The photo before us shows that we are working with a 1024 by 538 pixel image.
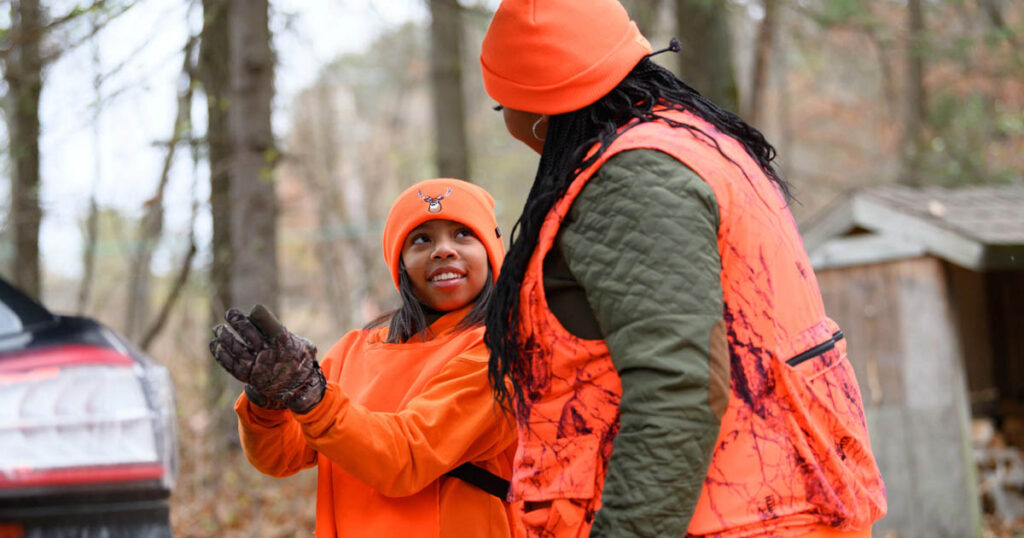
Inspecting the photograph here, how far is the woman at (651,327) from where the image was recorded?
164 cm

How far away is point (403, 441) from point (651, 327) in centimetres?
99

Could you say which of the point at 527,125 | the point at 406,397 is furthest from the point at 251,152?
the point at 527,125

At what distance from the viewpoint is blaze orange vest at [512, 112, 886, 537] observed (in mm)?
1729

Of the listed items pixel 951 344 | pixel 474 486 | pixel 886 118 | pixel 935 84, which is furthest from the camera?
pixel 886 118

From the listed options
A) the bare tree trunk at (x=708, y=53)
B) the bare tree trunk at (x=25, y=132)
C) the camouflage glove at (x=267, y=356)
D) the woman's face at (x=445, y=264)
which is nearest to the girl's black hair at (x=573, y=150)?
the camouflage glove at (x=267, y=356)

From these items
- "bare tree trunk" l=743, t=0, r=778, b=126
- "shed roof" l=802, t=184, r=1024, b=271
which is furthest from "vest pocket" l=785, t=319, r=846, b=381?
"bare tree trunk" l=743, t=0, r=778, b=126

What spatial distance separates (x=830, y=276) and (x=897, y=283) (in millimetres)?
567

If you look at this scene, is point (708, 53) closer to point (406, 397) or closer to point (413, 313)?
point (413, 313)

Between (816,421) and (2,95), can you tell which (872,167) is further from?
(816,421)

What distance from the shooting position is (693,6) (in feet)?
29.3

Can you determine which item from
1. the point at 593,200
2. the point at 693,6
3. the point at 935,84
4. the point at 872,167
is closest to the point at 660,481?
the point at 593,200

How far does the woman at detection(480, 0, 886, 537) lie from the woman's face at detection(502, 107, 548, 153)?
0.18 ft

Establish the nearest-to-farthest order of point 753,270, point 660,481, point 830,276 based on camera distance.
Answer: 1. point 660,481
2. point 753,270
3. point 830,276

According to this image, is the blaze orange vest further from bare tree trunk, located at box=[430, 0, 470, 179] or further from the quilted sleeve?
bare tree trunk, located at box=[430, 0, 470, 179]
